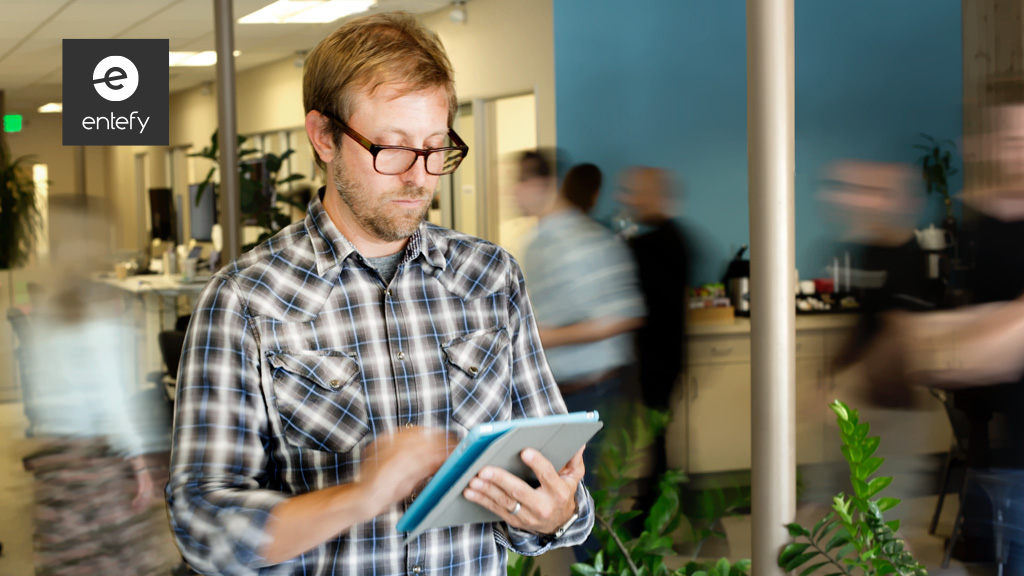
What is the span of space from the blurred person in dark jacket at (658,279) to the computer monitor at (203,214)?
1629mm

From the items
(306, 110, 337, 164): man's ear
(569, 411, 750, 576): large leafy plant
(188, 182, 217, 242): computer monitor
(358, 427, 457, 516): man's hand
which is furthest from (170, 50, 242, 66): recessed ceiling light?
(358, 427, 457, 516): man's hand

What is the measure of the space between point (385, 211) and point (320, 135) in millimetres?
173

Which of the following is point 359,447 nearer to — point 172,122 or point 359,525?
point 359,525

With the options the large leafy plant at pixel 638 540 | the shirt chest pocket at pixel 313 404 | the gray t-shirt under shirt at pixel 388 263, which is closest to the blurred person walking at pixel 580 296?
the large leafy plant at pixel 638 540

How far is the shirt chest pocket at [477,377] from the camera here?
1.35 metres

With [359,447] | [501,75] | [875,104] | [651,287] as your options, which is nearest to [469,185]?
[501,75]

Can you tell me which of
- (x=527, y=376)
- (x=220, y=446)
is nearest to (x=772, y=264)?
(x=527, y=376)

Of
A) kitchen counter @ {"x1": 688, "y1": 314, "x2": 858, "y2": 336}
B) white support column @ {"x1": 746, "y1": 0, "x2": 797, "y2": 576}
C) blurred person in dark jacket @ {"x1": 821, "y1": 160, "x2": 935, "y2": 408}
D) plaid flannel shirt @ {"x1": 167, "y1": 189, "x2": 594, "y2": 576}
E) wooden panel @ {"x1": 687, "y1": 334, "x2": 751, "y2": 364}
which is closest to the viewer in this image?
plaid flannel shirt @ {"x1": 167, "y1": 189, "x2": 594, "y2": 576}

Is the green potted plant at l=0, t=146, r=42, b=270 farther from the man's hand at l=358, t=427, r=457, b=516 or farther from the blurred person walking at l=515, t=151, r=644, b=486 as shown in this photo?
the man's hand at l=358, t=427, r=457, b=516

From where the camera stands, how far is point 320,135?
140cm

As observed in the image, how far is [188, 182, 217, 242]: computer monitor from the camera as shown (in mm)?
3604

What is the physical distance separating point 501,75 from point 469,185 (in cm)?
56

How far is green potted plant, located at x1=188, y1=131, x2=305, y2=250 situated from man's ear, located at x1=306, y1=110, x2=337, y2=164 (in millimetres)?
2354

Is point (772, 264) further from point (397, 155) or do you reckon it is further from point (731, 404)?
point (731, 404)
